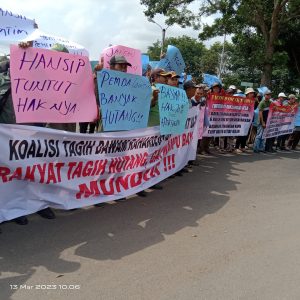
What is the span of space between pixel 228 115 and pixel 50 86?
718cm

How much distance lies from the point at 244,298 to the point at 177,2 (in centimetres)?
2011

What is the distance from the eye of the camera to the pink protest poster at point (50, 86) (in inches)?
176

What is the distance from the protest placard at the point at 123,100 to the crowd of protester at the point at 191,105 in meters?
0.15

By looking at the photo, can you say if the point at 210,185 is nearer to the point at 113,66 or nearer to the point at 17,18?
the point at 113,66

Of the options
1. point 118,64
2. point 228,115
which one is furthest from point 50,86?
point 228,115

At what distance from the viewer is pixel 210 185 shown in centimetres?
750

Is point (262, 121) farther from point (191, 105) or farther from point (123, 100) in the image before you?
point (123, 100)

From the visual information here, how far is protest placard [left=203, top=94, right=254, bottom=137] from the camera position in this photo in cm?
1073

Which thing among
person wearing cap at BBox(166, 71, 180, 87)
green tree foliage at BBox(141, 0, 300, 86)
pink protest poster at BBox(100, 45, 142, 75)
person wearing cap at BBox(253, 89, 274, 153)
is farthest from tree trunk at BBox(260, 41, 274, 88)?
person wearing cap at BBox(166, 71, 180, 87)

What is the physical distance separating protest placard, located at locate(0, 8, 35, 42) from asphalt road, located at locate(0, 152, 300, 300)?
1.99m

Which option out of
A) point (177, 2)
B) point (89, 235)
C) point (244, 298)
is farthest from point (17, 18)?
point (177, 2)

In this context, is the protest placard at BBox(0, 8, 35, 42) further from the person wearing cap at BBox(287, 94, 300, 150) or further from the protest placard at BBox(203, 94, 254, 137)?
the person wearing cap at BBox(287, 94, 300, 150)

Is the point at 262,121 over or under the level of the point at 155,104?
under

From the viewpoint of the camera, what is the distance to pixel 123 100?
5766 millimetres
